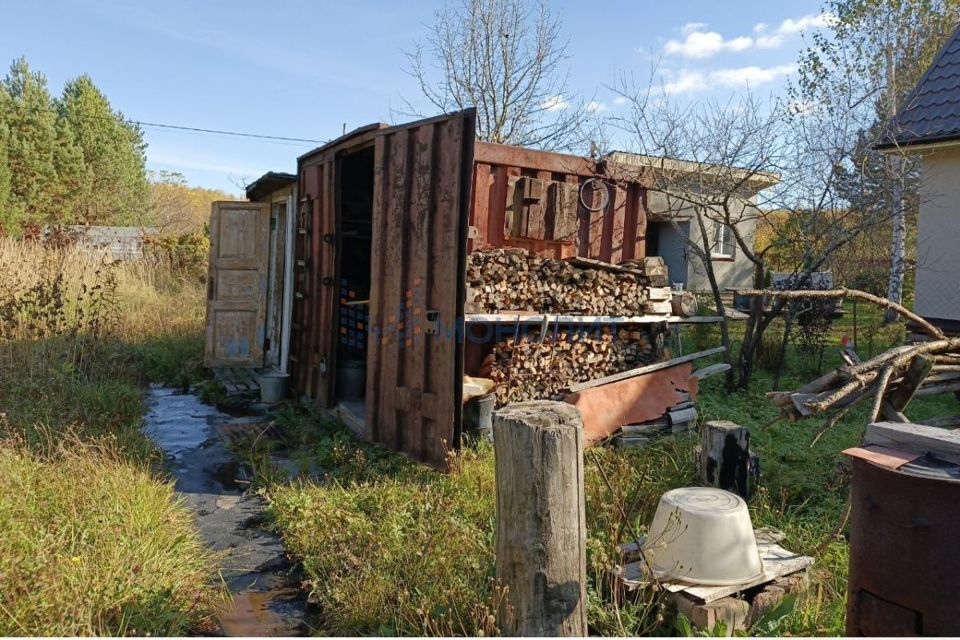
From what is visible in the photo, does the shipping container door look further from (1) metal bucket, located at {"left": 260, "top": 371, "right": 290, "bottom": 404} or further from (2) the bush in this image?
(1) metal bucket, located at {"left": 260, "top": 371, "right": 290, "bottom": 404}

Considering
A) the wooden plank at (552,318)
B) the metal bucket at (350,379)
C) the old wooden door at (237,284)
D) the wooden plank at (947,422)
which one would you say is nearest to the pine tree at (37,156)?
the old wooden door at (237,284)

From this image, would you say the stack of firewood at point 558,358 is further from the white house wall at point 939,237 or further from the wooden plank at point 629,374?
the white house wall at point 939,237

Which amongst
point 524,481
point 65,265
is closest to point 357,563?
point 524,481

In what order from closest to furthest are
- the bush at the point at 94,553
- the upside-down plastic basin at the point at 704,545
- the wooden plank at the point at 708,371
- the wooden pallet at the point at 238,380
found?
the bush at the point at 94,553, the upside-down plastic basin at the point at 704,545, the wooden plank at the point at 708,371, the wooden pallet at the point at 238,380

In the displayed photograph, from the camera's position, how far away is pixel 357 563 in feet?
11.7

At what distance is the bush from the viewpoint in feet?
9.58

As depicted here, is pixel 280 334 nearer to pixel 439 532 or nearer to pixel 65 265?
pixel 65 265

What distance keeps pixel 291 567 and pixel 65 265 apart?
8.40m

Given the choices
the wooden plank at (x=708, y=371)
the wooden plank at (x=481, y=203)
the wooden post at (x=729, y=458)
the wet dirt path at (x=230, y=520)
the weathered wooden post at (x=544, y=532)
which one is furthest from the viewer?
the wooden plank at (x=708, y=371)

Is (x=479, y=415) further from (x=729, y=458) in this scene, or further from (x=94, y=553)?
(x=94, y=553)

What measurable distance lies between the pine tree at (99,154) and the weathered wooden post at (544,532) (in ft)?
94.1

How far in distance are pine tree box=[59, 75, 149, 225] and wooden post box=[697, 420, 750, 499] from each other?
28.1 m

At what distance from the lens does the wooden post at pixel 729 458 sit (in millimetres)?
4352

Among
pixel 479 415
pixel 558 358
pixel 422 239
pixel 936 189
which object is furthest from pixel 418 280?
pixel 936 189
